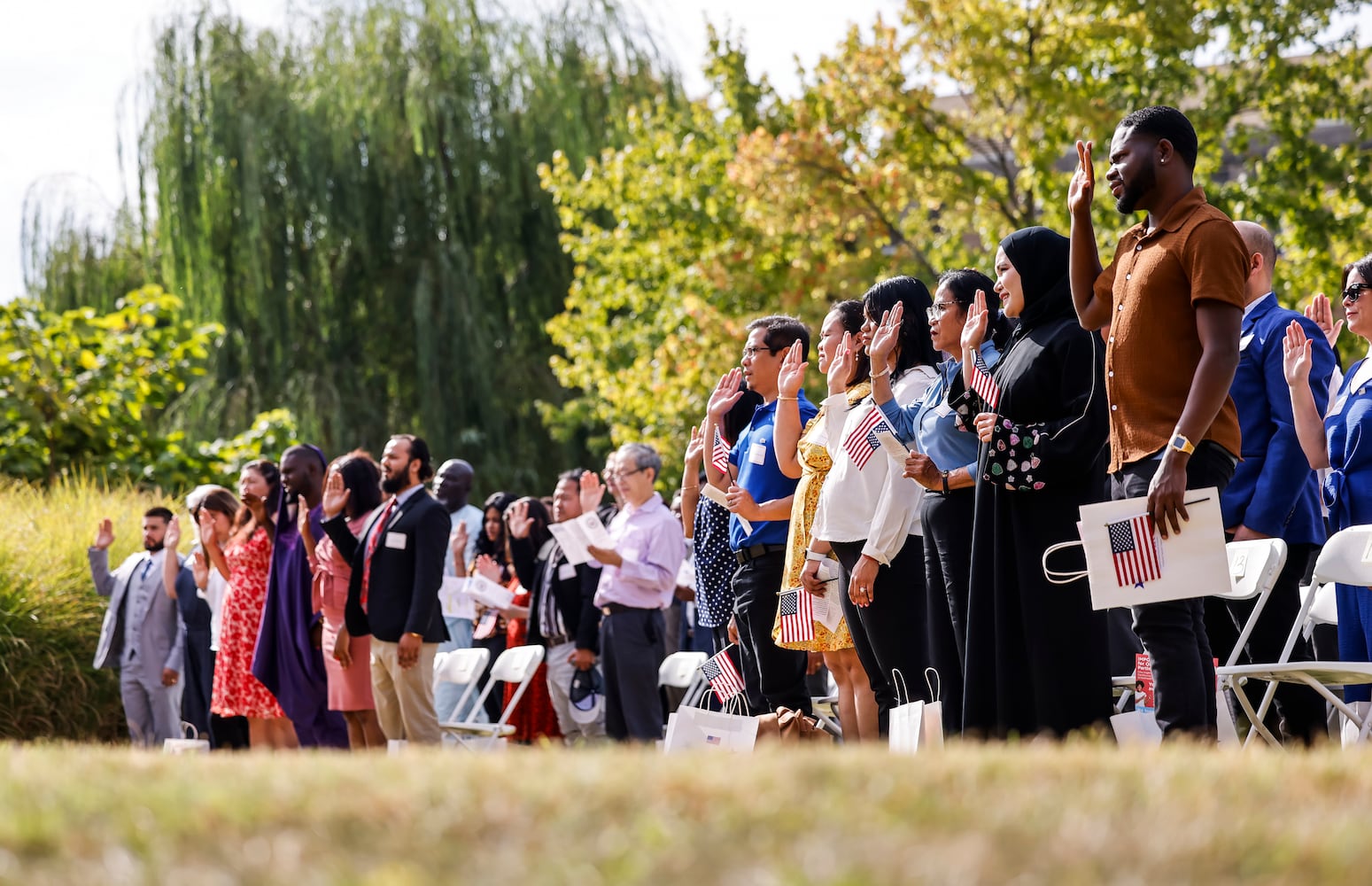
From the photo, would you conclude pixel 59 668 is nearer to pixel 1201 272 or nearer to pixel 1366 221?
pixel 1201 272

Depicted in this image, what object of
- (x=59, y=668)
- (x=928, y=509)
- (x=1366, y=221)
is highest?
(x=1366, y=221)

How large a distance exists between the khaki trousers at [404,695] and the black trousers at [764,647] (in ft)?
7.79

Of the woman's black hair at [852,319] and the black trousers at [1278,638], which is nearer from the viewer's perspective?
the black trousers at [1278,638]

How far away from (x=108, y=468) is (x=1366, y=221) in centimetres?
1395

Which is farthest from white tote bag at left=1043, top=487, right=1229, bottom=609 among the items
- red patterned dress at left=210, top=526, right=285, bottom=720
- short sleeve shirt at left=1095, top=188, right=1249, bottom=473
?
red patterned dress at left=210, top=526, right=285, bottom=720

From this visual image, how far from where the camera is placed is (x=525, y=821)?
2.45m

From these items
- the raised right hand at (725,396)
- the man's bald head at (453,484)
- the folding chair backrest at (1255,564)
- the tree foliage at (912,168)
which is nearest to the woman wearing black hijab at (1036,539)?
the folding chair backrest at (1255,564)

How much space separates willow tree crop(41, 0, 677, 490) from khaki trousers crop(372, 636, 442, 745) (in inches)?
499

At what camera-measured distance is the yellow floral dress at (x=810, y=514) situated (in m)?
6.63

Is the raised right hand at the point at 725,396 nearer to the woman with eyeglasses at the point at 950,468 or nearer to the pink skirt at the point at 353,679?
the woman with eyeglasses at the point at 950,468

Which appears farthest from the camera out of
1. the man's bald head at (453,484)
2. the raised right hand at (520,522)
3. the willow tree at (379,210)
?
the willow tree at (379,210)

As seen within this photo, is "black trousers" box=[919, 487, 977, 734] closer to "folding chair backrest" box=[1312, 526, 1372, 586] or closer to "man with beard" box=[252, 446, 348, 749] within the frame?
"folding chair backrest" box=[1312, 526, 1372, 586]

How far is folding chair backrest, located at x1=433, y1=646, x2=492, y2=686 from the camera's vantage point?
10.2 meters

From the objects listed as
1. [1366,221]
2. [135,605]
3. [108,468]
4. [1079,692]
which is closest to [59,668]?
[135,605]
